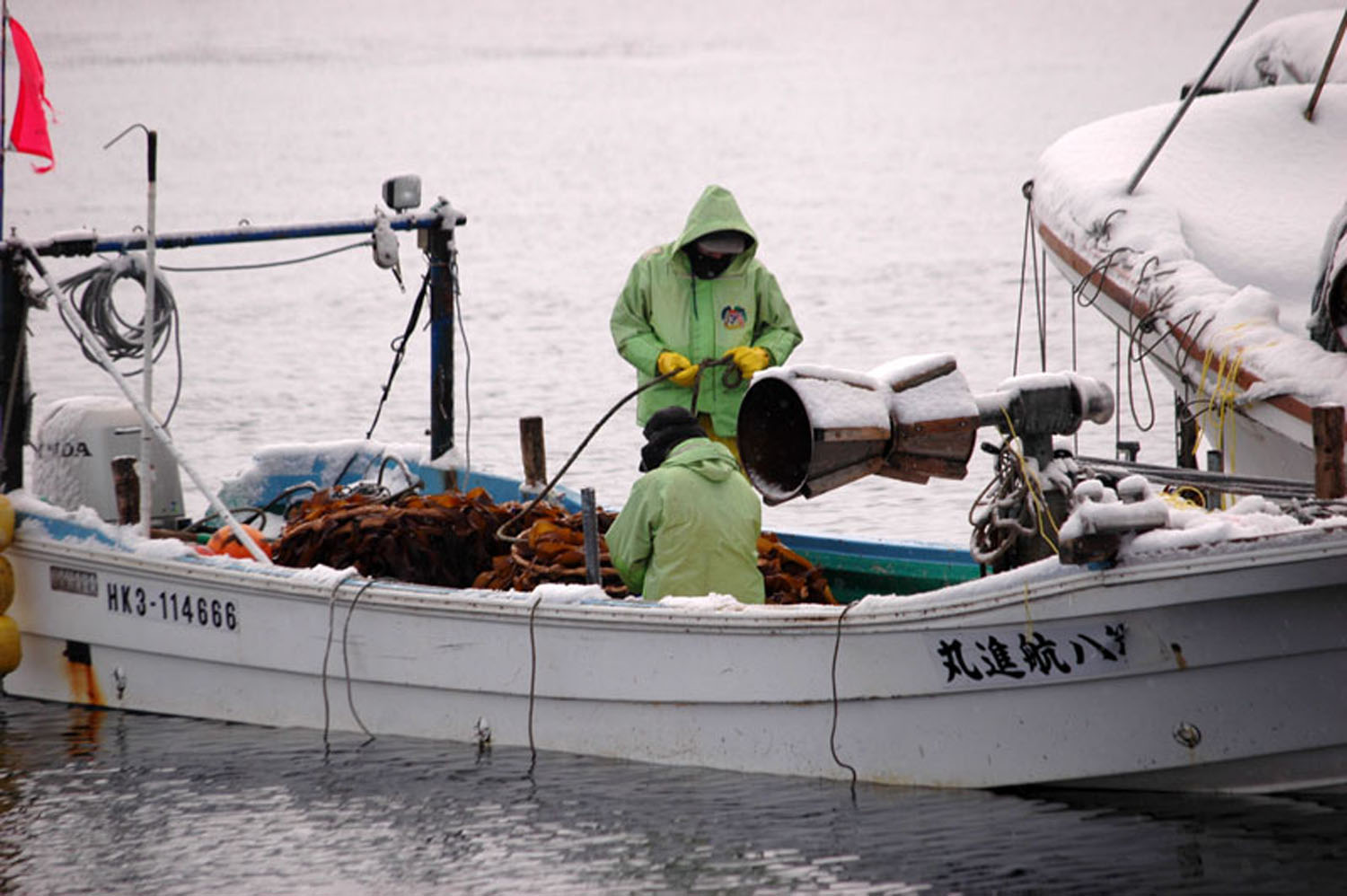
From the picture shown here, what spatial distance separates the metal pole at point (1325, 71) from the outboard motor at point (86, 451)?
6.04 m

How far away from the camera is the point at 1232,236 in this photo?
10.7 metres

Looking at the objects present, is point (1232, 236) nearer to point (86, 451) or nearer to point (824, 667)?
point (824, 667)

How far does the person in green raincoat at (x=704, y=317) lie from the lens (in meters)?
9.73

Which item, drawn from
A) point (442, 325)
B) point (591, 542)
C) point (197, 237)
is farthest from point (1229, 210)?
point (197, 237)

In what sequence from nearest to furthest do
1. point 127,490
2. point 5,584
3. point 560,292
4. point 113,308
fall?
point 127,490, point 5,584, point 113,308, point 560,292

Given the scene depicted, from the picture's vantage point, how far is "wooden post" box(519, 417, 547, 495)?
1047 cm

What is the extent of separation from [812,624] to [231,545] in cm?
317

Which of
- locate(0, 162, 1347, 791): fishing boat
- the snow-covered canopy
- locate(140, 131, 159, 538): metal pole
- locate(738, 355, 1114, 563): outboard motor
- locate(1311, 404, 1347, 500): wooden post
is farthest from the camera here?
the snow-covered canopy

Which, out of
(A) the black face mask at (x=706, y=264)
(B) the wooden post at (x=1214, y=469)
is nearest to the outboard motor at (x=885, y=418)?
(B) the wooden post at (x=1214, y=469)

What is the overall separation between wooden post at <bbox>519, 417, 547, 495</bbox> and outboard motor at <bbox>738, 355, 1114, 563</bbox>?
3.31m

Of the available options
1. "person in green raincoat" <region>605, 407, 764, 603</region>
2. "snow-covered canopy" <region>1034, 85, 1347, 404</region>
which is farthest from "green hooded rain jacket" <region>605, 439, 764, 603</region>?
"snow-covered canopy" <region>1034, 85, 1347, 404</region>

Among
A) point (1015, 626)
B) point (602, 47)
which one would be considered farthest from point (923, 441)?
point (602, 47)

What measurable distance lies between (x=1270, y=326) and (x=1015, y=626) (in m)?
2.67

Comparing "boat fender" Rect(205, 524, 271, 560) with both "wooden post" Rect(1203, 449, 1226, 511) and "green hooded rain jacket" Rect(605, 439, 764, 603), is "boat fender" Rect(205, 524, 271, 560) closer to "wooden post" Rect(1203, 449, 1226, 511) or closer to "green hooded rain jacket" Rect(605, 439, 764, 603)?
"green hooded rain jacket" Rect(605, 439, 764, 603)
